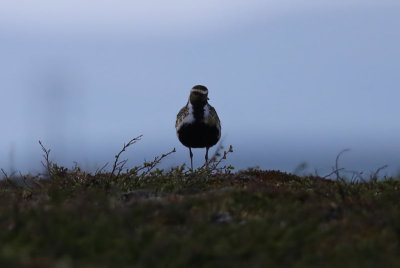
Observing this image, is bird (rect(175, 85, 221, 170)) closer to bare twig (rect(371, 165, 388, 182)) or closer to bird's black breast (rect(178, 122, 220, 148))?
bird's black breast (rect(178, 122, 220, 148))

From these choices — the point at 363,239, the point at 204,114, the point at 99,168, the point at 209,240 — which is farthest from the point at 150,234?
the point at 204,114

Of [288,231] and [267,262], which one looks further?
[288,231]

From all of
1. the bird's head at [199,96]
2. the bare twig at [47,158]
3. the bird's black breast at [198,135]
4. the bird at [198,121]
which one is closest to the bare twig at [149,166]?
the bare twig at [47,158]

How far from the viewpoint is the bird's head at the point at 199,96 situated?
491 inches

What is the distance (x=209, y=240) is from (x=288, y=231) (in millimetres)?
726

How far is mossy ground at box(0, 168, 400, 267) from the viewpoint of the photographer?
446cm

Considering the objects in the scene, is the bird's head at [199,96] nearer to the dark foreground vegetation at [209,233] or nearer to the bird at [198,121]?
the bird at [198,121]

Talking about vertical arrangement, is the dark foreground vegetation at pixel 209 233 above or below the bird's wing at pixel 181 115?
below

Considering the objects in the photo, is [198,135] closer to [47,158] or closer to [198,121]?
[198,121]

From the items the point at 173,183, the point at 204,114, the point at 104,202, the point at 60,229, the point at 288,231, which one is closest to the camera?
the point at 60,229

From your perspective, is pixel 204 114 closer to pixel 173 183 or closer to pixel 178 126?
pixel 178 126

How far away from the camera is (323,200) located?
742cm

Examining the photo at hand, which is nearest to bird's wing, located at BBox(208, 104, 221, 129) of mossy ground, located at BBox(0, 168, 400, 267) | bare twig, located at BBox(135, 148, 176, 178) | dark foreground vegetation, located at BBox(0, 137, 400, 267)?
bare twig, located at BBox(135, 148, 176, 178)

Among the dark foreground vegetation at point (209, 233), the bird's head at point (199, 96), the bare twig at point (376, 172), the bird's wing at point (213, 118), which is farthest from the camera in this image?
A: the bird's wing at point (213, 118)
